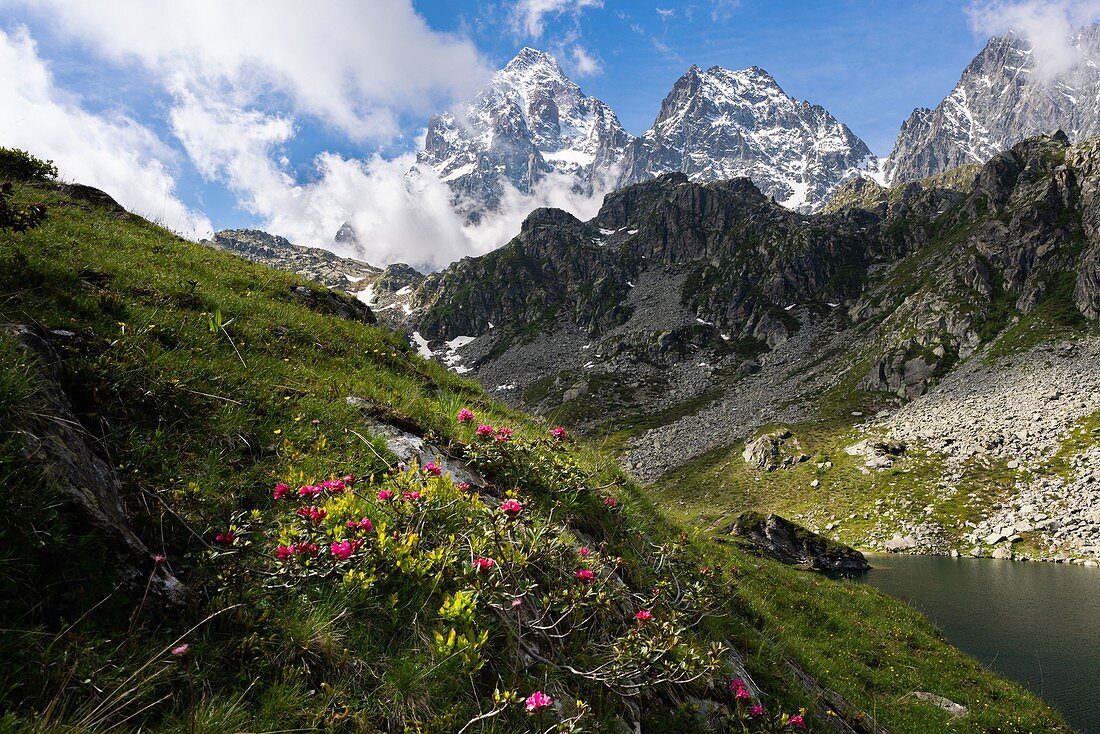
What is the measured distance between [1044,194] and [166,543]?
228m

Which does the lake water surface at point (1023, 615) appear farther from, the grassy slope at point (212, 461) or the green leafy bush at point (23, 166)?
the green leafy bush at point (23, 166)

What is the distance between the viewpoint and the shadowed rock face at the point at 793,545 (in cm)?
4675

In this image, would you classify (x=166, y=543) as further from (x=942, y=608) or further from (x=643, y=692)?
(x=942, y=608)

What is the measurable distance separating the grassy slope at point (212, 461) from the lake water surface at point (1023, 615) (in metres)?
18.9

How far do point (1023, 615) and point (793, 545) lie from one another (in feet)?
54.9

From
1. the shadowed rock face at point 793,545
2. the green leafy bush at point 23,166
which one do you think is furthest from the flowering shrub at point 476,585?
the shadowed rock face at point 793,545

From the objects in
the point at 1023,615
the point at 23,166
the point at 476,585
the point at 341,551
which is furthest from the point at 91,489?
the point at 1023,615

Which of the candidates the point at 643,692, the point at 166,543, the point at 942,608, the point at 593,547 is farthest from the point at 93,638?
the point at 942,608

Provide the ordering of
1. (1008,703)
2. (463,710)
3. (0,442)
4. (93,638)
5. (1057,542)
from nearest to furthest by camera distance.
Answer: (93,638)
(0,442)
(463,710)
(1008,703)
(1057,542)

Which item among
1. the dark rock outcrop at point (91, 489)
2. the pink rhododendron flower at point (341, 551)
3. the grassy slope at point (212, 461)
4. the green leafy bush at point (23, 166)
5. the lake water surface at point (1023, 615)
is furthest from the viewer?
the lake water surface at point (1023, 615)

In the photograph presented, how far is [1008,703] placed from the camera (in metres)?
16.5

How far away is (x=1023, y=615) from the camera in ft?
125

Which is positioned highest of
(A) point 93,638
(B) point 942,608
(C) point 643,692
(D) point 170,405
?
(D) point 170,405

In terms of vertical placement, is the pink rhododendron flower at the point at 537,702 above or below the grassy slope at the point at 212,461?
below
